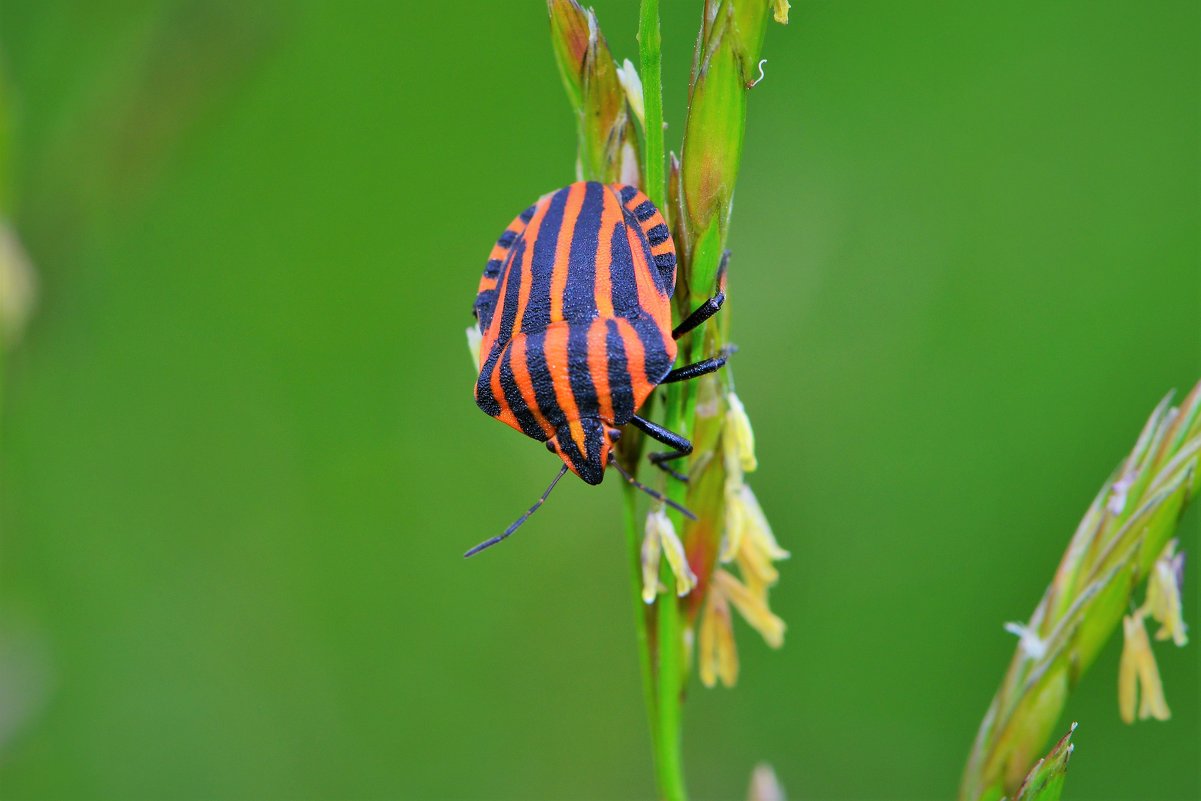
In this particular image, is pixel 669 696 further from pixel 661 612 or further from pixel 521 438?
pixel 521 438

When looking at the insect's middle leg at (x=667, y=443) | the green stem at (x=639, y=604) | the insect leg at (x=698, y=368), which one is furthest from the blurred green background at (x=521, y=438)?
the green stem at (x=639, y=604)

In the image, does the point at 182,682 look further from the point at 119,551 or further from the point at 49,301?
the point at 49,301

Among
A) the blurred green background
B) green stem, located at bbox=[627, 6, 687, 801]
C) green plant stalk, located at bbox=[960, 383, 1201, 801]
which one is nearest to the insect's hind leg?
green stem, located at bbox=[627, 6, 687, 801]

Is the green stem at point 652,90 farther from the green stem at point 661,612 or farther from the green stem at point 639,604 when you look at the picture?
the green stem at point 639,604

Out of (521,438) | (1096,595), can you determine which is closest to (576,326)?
(1096,595)

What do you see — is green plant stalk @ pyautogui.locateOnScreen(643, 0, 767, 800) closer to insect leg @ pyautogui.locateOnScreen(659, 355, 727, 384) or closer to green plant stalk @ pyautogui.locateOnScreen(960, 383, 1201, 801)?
insect leg @ pyautogui.locateOnScreen(659, 355, 727, 384)
